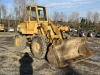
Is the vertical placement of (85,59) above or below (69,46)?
below

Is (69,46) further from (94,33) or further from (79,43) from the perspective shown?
(94,33)

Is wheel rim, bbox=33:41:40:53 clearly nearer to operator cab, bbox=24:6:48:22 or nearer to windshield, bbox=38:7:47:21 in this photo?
operator cab, bbox=24:6:48:22

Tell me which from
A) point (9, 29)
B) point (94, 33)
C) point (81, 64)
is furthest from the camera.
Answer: point (9, 29)

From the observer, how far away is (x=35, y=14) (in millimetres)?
12141

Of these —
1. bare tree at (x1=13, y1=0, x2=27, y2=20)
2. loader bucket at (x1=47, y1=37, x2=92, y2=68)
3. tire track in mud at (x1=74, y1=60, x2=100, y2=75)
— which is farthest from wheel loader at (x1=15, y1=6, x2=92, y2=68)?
bare tree at (x1=13, y1=0, x2=27, y2=20)

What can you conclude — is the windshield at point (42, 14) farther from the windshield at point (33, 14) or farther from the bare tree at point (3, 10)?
the bare tree at point (3, 10)

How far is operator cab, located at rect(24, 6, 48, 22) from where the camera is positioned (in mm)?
12047

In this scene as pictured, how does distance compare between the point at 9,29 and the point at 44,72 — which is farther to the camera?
the point at 9,29

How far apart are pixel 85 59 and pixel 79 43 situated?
1.23 metres

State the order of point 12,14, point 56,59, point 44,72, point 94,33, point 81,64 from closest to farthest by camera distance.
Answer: point 44,72
point 56,59
point 81,64
point 94,33
point 12,14

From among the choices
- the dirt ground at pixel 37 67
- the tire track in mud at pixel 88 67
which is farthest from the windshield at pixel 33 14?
the tire track in mud at pixel 88 67

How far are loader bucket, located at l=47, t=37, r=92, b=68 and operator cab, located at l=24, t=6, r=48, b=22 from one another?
2.68 metres

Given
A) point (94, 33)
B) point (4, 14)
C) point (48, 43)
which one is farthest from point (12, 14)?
Answer: point (48, 43)

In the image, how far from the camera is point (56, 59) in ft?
30.6
